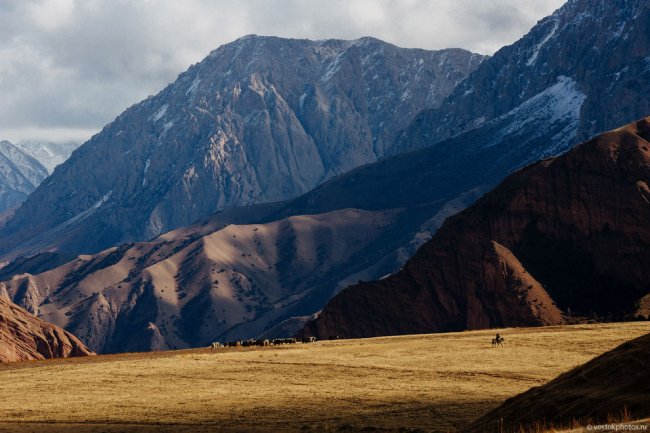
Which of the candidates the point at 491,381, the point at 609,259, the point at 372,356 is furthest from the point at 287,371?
the point at 609,259

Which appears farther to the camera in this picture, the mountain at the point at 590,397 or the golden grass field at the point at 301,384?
the golden grass field at the point at 301,384

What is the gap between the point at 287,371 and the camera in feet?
286

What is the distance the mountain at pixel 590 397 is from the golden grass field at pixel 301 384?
685 cm

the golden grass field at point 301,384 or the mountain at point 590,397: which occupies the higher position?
the golden grass field at point 301,384

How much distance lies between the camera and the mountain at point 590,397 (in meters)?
44.6

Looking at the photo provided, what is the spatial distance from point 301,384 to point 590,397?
34.6 m

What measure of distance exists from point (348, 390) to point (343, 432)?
17082mm

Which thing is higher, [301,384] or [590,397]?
[301,384]

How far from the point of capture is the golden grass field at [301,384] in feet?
205

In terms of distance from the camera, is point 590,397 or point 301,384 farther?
point 301,384

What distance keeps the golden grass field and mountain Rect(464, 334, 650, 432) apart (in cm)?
685

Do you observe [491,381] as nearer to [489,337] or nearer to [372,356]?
[372,356]

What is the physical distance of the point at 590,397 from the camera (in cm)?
4688

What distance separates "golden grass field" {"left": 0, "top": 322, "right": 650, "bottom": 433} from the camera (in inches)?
2457
